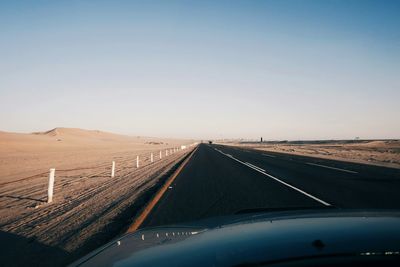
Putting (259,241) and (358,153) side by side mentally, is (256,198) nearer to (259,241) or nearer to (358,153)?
(259,241)

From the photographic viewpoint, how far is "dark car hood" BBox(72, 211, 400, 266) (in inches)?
111

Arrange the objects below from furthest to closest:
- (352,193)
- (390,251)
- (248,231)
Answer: (352,193)
(248,231)
(390,251)

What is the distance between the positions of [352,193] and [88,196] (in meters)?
8.55

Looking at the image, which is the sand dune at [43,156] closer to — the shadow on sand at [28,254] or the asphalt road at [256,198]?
the asphalt road at [256,198]

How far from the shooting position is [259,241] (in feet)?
10.9

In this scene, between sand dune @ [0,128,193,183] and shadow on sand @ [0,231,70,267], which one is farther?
sand dune @ [0,128,193,183]

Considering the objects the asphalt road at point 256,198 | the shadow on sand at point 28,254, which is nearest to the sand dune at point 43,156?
the asphalt road at point 256,198

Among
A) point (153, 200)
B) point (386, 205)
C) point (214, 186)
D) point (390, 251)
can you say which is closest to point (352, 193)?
point (386, 205)

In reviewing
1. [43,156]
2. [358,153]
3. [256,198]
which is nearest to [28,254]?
[256,198]

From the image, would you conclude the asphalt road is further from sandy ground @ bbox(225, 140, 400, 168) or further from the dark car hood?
sandy ground @ bbox(225, 140, 400, 168)

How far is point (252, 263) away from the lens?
2682 millimetres

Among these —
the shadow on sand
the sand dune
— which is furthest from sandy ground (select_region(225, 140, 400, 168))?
the shadow on sand

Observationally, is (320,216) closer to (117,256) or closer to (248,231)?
(248,231)

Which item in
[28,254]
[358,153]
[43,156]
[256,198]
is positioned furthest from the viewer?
[358,153]
